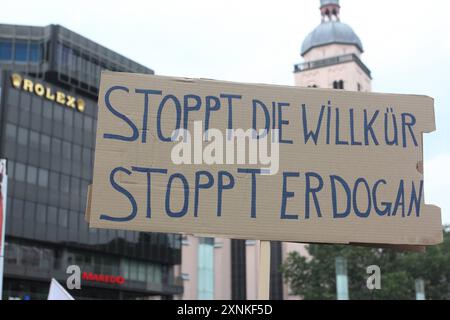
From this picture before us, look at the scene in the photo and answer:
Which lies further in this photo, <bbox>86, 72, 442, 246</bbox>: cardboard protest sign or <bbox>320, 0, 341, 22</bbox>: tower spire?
<bbox>320, 0, 341, 22</bbox>: tower spire

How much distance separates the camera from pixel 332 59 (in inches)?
3511

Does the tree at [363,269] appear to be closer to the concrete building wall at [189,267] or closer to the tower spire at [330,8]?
the concrete building wall at [189,267]

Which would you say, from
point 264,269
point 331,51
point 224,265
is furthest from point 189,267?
point 264,269

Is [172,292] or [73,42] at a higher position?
[73,42]

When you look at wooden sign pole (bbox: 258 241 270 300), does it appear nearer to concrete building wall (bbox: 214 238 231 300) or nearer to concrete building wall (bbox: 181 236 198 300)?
concrete building wall (bbox: 181 236 198 300)

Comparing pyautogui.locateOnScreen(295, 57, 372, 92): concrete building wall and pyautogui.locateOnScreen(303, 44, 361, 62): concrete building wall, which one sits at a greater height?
pyautogui.locateOnScreen(303, 44, 361, 62): concrete building wall

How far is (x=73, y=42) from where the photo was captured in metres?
54.6

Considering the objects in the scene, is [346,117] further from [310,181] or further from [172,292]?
[172,292]

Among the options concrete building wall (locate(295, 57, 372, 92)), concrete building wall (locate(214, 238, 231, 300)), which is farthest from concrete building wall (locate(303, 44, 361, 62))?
concrete building wall (locate(214, 238, 231, 300))

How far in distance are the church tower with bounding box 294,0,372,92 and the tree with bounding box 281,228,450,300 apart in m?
37.3

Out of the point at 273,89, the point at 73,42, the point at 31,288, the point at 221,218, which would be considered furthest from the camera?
the point at 73,42

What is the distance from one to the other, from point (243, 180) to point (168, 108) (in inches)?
27.7

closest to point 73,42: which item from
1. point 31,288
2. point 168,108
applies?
point 31,288

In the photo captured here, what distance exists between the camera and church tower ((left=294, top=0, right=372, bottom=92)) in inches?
3501
